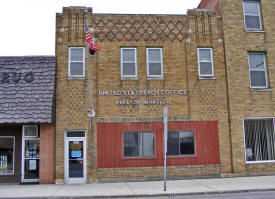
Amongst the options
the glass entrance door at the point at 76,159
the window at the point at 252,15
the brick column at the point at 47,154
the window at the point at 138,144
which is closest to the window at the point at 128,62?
the window at the point at 138,144

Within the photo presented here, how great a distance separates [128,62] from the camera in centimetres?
1633

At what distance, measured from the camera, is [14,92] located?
49.1 feet

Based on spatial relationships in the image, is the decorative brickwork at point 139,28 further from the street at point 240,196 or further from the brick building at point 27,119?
the street at point 240,196

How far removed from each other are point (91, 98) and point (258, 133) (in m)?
9.10

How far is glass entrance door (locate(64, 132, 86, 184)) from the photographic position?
15116 mm

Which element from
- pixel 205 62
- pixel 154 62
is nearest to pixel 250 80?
pixel 205 62

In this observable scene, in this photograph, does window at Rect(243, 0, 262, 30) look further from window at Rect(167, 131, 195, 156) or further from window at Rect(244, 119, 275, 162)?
window at Rect(167, 131, 195, 156)

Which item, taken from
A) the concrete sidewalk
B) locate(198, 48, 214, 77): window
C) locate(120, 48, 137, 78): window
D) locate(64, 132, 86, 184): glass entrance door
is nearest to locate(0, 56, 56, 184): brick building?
locate(64, 132, 86, 184): glass entrance door

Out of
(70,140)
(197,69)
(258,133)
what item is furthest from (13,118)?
(258,133)

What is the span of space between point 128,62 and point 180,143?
498 cm

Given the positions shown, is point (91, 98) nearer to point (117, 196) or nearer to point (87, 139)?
point (87, 139)

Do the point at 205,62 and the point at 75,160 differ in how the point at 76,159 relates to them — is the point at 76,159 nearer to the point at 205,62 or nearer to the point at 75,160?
the point at 75,160

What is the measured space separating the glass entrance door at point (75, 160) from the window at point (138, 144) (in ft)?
6.98

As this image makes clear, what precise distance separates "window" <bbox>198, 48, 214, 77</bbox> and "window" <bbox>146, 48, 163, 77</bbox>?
213cm
